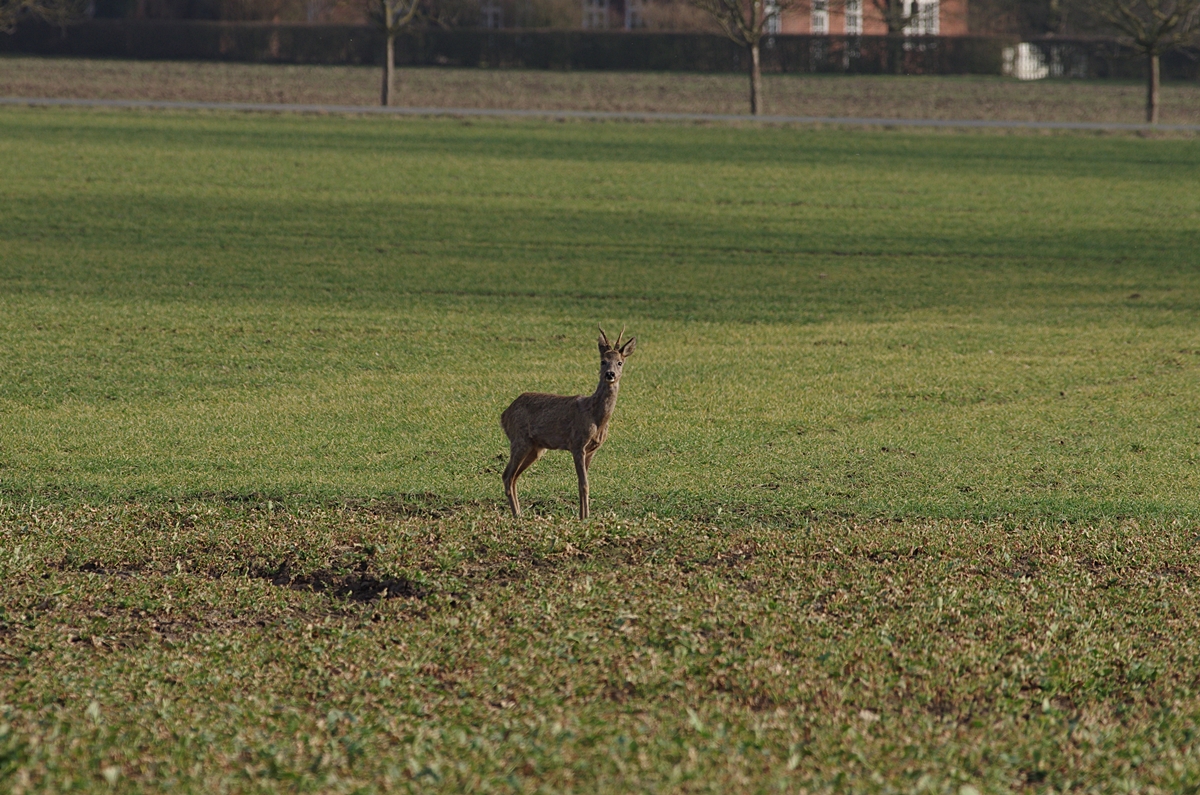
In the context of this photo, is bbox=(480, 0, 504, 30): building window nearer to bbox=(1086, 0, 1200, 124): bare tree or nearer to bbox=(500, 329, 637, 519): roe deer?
bbox=(1086, 0, 1200, 124): bare tree

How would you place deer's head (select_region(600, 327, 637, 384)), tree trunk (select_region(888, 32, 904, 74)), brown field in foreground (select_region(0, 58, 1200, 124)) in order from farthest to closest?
1. tree trunk (select_region(888, 32, 904, 74))
2. brown field in foreground (select_region(0, 58, 1200, 124))
3. deer's head (select_region(600, 327, 637, 384))

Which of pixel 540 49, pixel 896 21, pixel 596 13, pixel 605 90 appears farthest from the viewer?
pixel 596 13

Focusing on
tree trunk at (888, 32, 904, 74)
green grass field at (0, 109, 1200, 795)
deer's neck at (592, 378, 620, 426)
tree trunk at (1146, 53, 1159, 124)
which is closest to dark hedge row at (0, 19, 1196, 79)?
tree trunk at (888, 32, 904, 74)

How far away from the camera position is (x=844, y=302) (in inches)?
824

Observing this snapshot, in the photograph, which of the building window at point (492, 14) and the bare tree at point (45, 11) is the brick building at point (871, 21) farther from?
the bare tree at point (45, 11)

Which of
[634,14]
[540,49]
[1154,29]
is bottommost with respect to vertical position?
[1154,29]

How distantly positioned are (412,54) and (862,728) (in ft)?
205

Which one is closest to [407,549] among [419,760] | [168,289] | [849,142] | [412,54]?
[419,760]

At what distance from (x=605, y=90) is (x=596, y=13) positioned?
2371 centimetres

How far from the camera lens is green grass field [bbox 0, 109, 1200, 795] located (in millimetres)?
6312

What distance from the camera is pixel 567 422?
29.8 ft

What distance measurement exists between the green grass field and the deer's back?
0.65 m

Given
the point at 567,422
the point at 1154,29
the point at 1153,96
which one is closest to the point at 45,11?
the point at 1154,29

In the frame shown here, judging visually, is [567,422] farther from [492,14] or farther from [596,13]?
[596,13]
